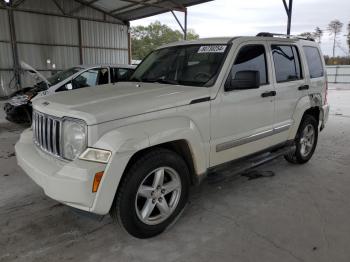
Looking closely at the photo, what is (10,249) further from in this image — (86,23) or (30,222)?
(86,23)

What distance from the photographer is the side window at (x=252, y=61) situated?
3621 millimetres

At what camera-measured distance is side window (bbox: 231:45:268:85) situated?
3.62 m

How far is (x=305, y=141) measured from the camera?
5.17m

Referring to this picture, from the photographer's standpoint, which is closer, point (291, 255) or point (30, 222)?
point (291, 255)

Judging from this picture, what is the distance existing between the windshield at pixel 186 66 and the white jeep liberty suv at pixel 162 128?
0.05 ft

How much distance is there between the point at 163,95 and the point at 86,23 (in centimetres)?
1684

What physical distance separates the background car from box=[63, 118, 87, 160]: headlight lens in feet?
16.2

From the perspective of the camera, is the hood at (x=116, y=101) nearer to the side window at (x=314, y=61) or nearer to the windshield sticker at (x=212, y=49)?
the windshield sticker at (x=212, y=49)

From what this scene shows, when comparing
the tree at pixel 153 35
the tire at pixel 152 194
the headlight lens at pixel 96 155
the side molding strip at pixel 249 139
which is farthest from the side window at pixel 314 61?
the tree at pixel 153 35

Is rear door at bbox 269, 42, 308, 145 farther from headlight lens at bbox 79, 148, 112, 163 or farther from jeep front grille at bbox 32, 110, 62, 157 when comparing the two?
jeep front grille at bbox 32, 110, 62, 157

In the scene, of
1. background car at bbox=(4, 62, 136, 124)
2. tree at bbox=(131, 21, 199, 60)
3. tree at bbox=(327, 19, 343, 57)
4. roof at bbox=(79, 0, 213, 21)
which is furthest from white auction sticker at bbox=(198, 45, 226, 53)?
tree at bbox=(327, 19, 343, 57)

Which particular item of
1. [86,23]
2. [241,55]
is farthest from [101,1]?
[241,55]

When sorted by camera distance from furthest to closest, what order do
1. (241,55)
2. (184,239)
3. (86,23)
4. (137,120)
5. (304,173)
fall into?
(86,23) → (304,173) → (241,55) → (184,239) → (137,120)

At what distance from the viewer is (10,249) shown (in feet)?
9.20
